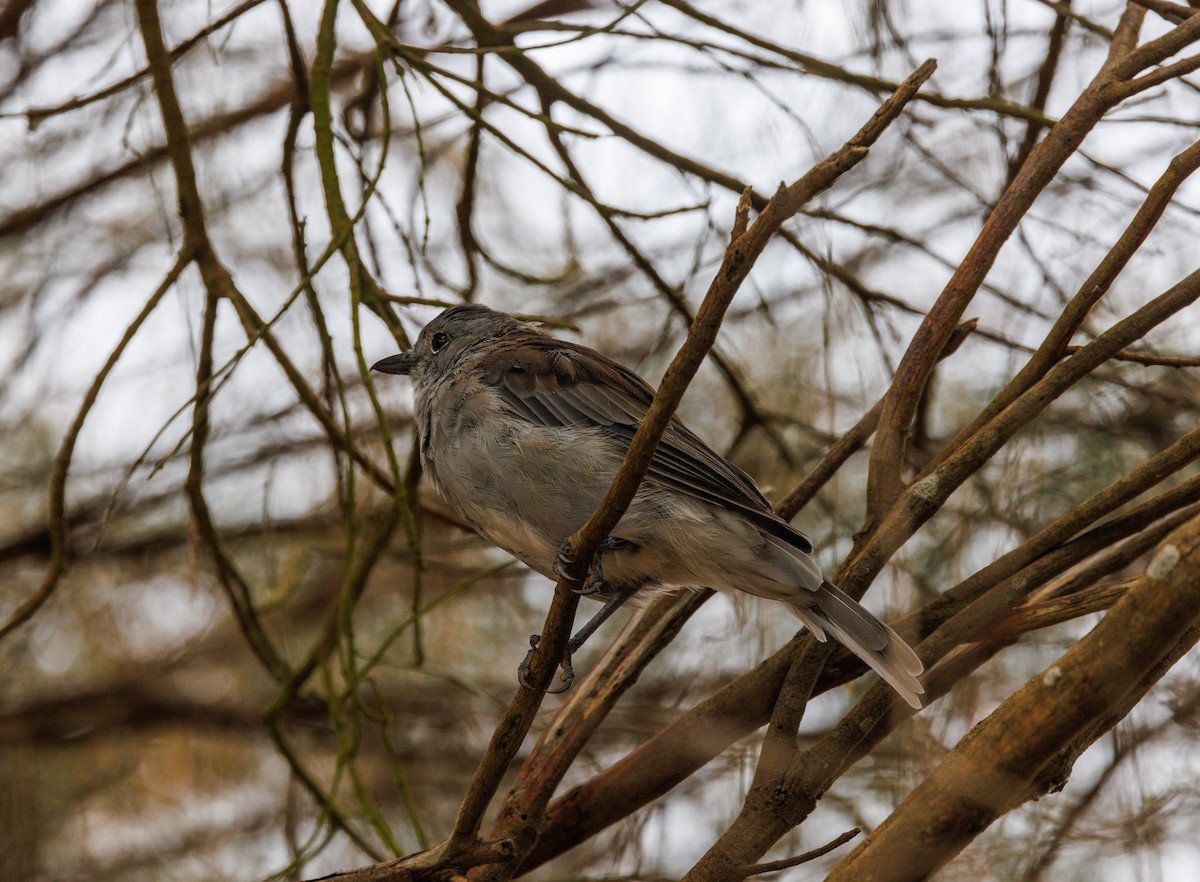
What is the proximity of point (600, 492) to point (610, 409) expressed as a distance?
33cm

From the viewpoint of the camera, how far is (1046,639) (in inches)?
174

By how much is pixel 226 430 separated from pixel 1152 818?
4.00 m

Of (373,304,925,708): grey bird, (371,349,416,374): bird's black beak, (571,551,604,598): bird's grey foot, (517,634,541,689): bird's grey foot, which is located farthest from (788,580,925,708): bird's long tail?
(371,349,416,374): bird's black beak

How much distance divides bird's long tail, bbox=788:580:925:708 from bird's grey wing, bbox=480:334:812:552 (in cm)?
24

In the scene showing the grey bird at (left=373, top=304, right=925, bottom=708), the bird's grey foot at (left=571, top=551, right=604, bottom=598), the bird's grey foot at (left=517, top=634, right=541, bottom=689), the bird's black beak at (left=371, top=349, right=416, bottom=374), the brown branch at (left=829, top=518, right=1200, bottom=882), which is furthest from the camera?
the bird's black beak at (left=371, top=349, right=416, bottom=374)

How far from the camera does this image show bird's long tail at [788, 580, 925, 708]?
272 centimetres

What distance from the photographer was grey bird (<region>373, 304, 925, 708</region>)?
326 cm

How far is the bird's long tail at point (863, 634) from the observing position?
272cm

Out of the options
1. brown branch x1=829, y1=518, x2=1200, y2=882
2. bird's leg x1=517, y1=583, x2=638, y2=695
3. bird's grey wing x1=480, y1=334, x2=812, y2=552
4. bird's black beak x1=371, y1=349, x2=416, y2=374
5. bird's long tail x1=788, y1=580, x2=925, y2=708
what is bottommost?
brown branch x1=829, y1=518, x2=1200, y2=882

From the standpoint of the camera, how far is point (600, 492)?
3.33 m

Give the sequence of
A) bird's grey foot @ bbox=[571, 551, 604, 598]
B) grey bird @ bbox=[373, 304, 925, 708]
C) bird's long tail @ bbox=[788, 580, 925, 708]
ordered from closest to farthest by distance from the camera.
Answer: bird's long tail @ bbox=[788, 580, 925, 708]
bird's grey foot @ bbox=[571, 551, 604, 598]
grey bird @ bbox=[373, 304, 925, 708]

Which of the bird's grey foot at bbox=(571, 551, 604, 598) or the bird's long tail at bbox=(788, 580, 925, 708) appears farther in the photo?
the bird's grey foot at bbox=(571, 551, 604, 598)

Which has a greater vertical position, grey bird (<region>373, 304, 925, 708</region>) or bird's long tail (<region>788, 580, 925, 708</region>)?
grey bird (<region>373, 304, 925, 708</region>)

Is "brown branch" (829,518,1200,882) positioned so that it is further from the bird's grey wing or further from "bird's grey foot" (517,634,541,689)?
the bird's grey wing
